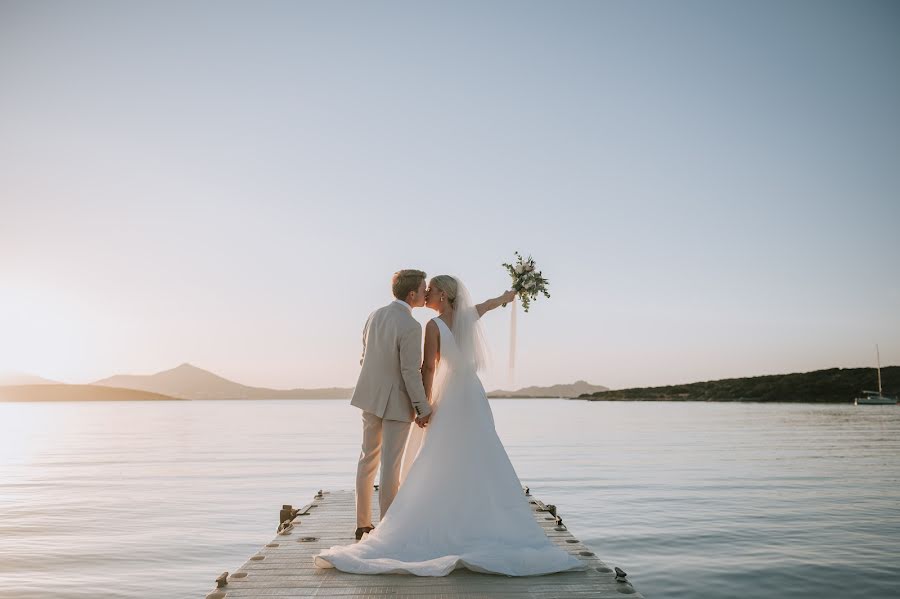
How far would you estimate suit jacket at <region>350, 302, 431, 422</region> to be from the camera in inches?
287

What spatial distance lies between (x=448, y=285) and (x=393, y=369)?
1.05 meters

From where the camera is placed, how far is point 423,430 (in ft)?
25.1

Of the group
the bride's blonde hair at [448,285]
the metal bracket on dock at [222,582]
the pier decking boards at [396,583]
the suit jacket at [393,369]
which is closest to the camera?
the pier decking boards at [396,583]

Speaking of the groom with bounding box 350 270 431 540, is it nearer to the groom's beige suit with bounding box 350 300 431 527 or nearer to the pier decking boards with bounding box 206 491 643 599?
the groom's beige suit with bounding box 350 300 431 527

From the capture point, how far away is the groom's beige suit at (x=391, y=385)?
7.30m

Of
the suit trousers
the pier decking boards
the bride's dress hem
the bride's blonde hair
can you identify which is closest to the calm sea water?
the pier decking boards

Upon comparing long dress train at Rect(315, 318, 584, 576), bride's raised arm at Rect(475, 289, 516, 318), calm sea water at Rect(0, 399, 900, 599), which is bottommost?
calm sea water at Rect(0, 399, 900, 599)

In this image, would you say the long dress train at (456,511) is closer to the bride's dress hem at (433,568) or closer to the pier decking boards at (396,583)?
the bride's dress hem at (433,568)

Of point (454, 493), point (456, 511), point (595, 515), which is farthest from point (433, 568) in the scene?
point (595, 515)

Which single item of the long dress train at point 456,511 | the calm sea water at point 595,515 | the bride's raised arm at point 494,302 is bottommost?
the calm sea water at point 595,515

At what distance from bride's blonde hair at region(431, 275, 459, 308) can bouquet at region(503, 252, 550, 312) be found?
861 mm

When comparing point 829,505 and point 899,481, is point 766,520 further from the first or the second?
point 899,481

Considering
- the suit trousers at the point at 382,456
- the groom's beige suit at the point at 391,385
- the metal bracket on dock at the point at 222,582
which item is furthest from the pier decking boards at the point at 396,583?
the groom's beige suit at the point at 391,385

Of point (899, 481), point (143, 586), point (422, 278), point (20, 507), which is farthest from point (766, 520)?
point (20, 507)
